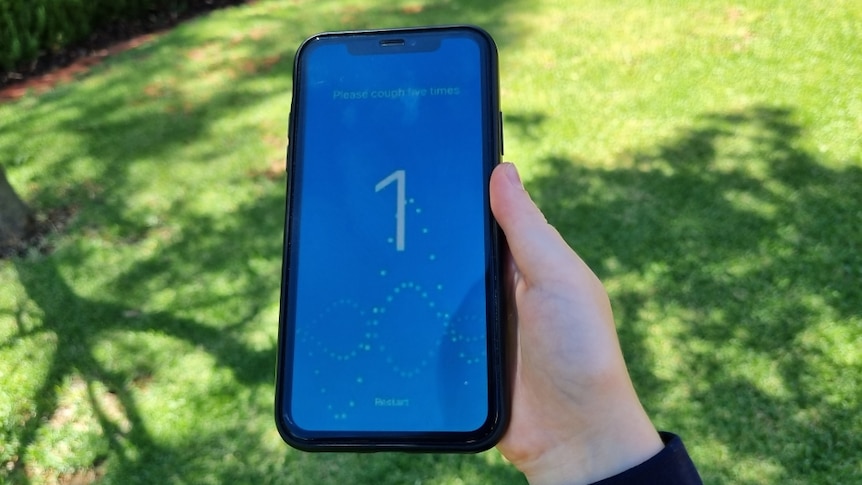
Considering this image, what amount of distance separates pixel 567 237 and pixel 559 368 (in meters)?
2.26

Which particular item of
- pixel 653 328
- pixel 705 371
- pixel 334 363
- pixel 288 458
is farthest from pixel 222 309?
pixel 705 371

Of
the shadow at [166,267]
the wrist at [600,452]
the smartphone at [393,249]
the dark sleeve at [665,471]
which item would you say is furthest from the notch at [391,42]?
the shadow at [166,267]

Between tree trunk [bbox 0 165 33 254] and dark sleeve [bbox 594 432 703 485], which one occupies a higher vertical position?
dark sleeve [bbox 594 432 703 485]

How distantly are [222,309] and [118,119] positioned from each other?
2.94m

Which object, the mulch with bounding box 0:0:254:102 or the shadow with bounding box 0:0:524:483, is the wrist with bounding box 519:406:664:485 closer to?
the shadow with bounding box 0:0:524:483

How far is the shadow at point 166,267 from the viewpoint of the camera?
3109 millimetres

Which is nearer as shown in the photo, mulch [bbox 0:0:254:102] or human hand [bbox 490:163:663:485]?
human hand [bbox 490:163:663:485]

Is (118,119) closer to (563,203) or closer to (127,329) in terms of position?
(127,329)

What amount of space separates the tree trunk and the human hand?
3617 mm

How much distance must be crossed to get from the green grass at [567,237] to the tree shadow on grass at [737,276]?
0.04 feet

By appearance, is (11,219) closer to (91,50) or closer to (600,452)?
(600,452)

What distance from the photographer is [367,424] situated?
1.90 metres

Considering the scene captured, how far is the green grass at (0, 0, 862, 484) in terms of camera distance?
3109 mm

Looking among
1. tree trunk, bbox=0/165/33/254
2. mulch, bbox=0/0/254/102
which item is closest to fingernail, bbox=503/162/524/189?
tree trunk, bbox=0/165/33/254
